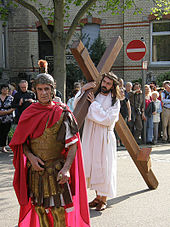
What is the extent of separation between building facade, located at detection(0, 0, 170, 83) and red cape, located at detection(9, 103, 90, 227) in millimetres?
13949

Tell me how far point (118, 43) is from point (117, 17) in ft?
43.0

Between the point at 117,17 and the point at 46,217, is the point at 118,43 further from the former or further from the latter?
the point at 117,17

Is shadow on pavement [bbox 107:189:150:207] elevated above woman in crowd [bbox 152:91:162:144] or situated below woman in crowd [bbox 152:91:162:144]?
below

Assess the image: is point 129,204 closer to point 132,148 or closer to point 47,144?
point 132,148

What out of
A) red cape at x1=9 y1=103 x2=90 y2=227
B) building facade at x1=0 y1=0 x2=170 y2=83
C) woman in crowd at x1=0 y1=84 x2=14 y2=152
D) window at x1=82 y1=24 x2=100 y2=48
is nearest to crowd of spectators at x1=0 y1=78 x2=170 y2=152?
woman in crowd at x1=0 y1=84 x2=14 y2=152

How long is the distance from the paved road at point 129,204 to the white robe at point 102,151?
358mm

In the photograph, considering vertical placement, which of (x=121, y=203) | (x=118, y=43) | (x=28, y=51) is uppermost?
(x=28, y=51)

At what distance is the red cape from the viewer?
9.62ft

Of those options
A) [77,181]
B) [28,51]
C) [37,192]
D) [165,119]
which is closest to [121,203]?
[77,181]

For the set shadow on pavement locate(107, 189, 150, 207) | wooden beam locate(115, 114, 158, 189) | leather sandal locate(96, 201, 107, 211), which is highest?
wooden beam locate(115, 114, 158, 189)

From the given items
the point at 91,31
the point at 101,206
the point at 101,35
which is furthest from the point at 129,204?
the point at 91,31

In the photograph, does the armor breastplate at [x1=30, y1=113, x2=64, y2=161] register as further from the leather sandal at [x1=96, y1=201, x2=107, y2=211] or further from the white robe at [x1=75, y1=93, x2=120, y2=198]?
the leather sandal at [x1=96, y1=201, x2=107, y2=211]

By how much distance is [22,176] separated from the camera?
3.02 m

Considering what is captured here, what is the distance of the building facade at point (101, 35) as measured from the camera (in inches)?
657
